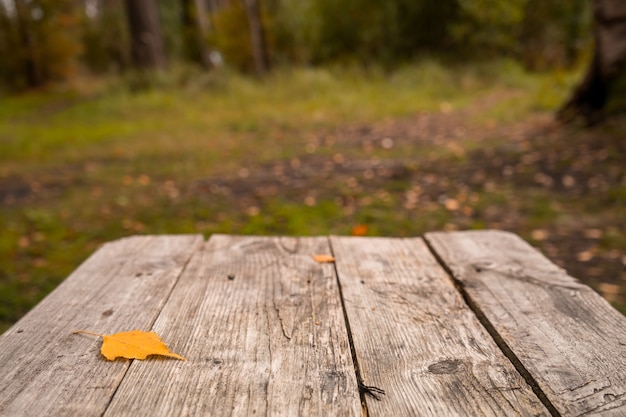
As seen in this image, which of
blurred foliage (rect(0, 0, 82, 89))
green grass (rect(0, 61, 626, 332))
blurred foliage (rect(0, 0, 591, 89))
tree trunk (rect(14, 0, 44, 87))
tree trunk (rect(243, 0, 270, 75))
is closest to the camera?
green grass (rect(0, 61, 626, 332))

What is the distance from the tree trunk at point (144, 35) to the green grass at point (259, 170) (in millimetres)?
2235

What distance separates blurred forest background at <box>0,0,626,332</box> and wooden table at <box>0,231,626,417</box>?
1735mm

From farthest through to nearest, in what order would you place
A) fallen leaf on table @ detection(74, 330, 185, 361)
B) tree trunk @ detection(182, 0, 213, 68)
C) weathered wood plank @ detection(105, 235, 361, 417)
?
tree trunk @ detection(182, 0, 213, 68), fallen leaf on table @ detection(74, 330, 185, 361), weathered wood plank @ detection(105, 235, 361, 417)

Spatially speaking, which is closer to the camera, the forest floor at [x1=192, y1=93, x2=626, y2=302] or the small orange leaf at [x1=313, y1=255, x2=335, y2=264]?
the small orange leaf at [x1=313, y1=255, x2=335, y2=264]

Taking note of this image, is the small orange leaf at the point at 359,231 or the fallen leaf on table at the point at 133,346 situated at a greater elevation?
the fallen leaf on table at the point at 133,346

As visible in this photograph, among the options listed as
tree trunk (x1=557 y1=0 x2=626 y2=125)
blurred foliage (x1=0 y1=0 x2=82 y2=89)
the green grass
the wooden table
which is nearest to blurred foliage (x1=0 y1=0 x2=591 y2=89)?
the green grass

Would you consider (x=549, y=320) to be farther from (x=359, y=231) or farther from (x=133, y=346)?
(x=359, y=231)

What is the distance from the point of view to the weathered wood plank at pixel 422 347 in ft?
3.04

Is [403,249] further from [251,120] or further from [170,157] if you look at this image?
[251,120]

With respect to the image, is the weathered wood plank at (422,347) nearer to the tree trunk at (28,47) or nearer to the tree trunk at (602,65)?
the tree trunk at (602,65)

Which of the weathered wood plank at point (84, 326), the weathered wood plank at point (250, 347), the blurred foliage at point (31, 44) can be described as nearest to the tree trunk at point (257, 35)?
the blurred foliage at point (31, 44)

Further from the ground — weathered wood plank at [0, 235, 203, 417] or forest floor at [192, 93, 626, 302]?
weathered wood plank at [0, 235, 203, 417]

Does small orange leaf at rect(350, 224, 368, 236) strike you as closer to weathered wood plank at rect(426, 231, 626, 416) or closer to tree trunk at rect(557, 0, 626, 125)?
weathered wood plank at rect(426, 231, 626, 416)

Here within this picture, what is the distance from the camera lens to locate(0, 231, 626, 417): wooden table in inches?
36.6
